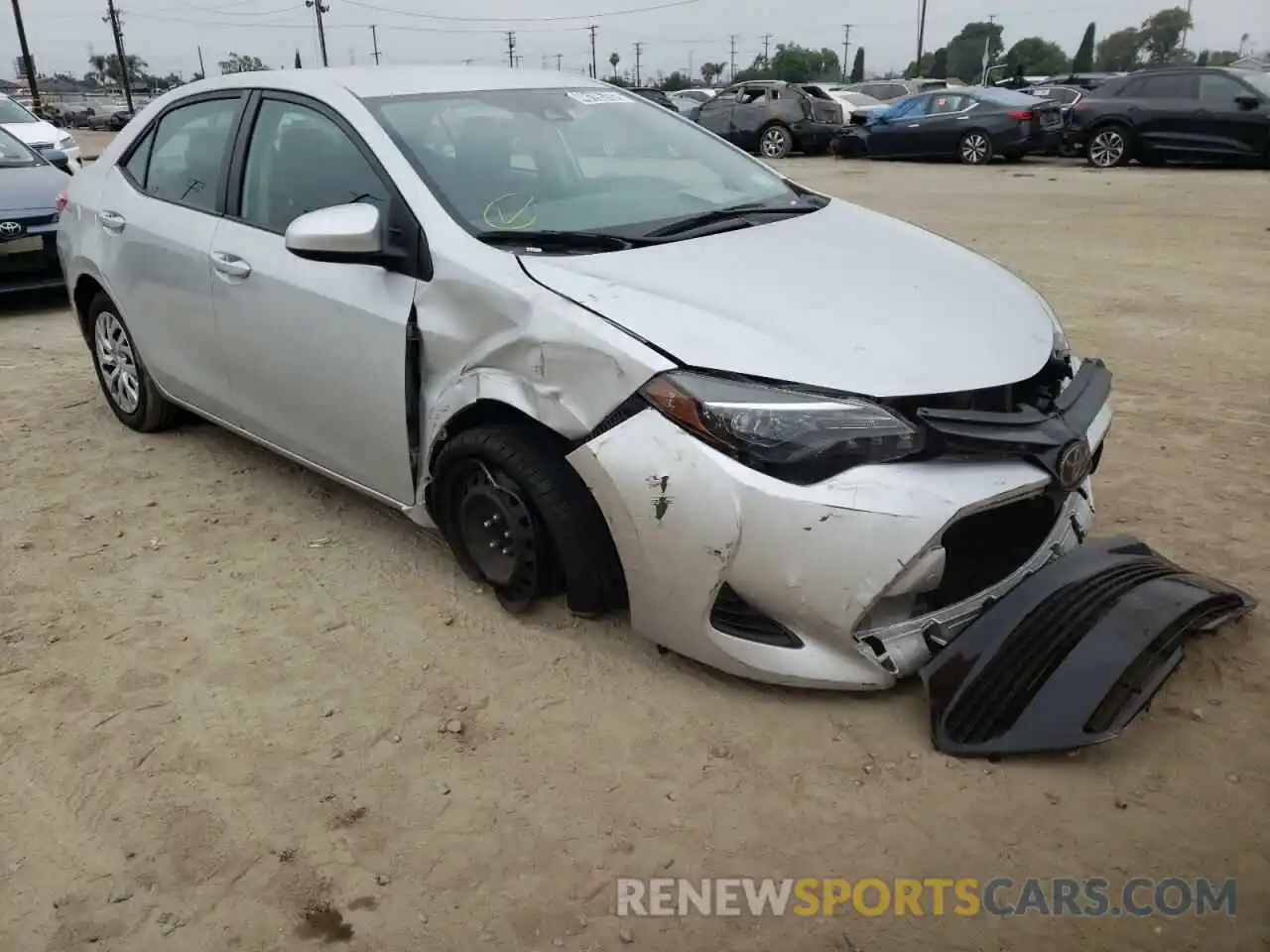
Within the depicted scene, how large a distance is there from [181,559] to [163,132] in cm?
191

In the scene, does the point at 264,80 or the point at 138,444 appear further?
the point at 138,444

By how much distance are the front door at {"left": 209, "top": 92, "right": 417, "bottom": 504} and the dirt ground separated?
0.44 metres

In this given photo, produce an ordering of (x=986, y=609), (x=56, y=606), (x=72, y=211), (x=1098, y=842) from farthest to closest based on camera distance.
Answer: (x=72, y=211)
(x=56, y=606)
(x=986, y=609)
(x=1098, y=842)

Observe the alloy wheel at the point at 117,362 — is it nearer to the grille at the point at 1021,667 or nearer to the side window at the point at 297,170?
the side window at the point at 297,170

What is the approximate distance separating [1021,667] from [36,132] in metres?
13.2

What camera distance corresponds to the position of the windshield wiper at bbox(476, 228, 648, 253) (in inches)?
118

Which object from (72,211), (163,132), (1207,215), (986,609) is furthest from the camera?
(1207,215)

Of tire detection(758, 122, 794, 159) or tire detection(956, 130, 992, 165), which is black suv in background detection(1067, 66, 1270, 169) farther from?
tire detection(758, 122, 794, 159)

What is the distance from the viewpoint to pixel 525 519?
3.02 m

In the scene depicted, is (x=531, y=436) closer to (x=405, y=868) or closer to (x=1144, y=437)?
(x=405, y=868)

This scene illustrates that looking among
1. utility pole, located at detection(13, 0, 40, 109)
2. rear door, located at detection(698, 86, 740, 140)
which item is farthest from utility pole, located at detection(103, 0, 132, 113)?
rear door, located at detection(698, 86, 740, 140)

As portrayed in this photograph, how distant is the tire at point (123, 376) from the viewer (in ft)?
15.4

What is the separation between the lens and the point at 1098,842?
2.29 metres

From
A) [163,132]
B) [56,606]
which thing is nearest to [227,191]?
[163,132]
